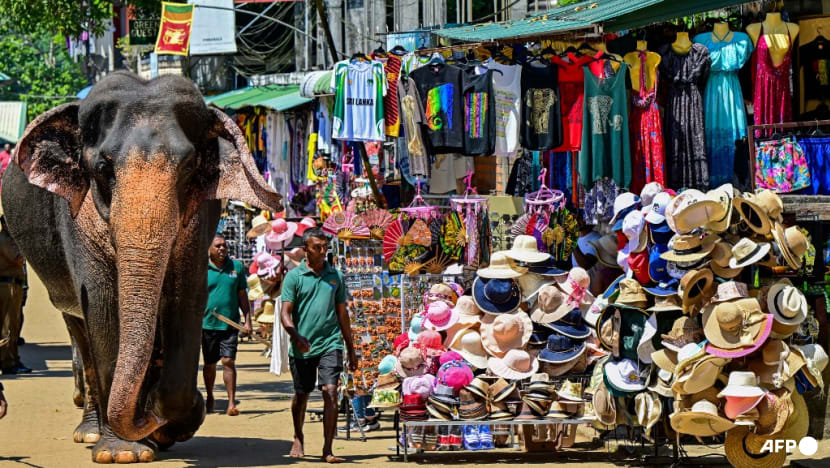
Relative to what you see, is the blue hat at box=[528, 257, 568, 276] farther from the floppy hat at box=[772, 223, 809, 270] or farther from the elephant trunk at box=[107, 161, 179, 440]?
the elephant trunk at box=[107, 161, 179, 440]

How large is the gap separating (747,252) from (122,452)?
470 centimetres

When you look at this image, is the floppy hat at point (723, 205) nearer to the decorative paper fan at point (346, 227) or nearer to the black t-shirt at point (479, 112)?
the black t-shirt at point (479, 112)

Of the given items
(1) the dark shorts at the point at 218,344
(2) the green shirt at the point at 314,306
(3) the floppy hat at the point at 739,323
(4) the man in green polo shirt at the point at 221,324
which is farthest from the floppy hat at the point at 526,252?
(1) the dark shorts at the point at 218,344

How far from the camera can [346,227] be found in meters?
12.6

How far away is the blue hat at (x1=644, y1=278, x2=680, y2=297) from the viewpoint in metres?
9.75

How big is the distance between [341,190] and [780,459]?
9.63 metres

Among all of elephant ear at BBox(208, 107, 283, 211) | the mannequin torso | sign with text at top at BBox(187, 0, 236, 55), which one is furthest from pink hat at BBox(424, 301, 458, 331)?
sign with text at top at BBox(187, 0, 236, 55)

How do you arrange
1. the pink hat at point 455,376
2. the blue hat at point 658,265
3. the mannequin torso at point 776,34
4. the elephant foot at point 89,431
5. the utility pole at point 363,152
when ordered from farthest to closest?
1. the utility pole at point 363,152
2. the mannequin torso at point 776,34
3. the elephant foot at point 89,431
4. the pink hat at point 455,376
5. the blue hat at point 658,265

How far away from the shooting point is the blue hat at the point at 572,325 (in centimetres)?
1105

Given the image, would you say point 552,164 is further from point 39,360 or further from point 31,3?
point 31,3

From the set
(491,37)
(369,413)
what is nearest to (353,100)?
(491,37)

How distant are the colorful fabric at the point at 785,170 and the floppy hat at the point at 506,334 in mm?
2098

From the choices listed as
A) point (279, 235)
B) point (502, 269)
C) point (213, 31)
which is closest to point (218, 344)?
point (502, 269)

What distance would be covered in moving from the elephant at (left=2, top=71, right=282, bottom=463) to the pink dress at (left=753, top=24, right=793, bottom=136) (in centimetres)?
461
